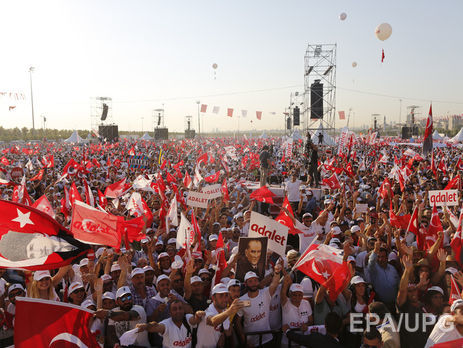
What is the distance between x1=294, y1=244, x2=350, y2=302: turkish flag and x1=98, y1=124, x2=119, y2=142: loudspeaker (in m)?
48.9

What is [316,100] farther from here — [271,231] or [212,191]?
[271,231]

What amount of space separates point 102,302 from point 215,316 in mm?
1523

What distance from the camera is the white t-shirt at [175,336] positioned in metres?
3.71

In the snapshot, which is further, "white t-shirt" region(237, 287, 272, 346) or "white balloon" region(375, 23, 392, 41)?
"white balloon" region(375, 23, 392, 41)

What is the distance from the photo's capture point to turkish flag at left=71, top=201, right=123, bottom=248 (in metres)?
5.68

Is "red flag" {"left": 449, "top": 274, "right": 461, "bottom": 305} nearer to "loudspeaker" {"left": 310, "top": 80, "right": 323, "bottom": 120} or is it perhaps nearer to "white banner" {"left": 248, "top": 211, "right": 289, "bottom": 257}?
"white banner" {"left": 248, "top": 211, "right": 289, "bottom": 257}

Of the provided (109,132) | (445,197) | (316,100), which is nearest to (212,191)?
(445,197)

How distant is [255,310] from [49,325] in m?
2.13

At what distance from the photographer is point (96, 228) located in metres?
5.74

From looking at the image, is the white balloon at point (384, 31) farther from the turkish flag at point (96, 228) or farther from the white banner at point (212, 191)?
the turkish flag at point (96, 228)

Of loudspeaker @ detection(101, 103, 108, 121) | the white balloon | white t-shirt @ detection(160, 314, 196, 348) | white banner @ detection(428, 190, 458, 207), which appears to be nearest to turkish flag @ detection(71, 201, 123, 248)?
white t-shirt @ detection(160, 314, 196, 348)

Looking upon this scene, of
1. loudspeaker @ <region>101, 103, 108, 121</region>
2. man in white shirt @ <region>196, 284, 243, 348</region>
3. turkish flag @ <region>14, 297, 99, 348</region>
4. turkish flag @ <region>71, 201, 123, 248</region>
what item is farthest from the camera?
loudspeaker @ <region>101, 103, 108, 121</region>

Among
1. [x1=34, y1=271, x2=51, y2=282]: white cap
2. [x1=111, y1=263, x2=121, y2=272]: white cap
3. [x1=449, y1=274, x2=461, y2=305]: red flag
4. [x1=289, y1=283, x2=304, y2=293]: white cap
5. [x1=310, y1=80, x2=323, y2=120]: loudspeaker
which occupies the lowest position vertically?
[x1=111, y1=263, x2=121, y2=272]: white cap

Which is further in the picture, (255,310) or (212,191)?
(212,191)
